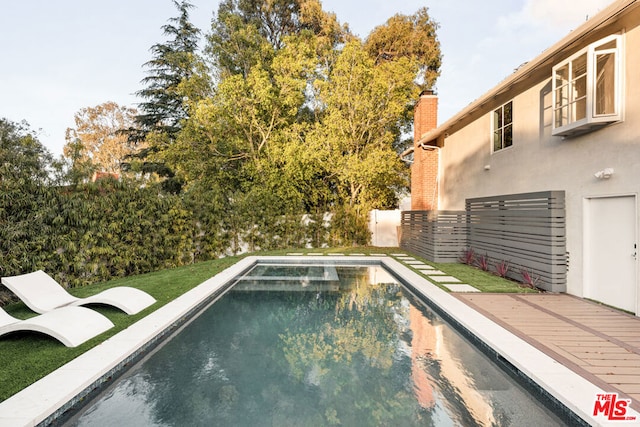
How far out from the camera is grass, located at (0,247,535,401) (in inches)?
139

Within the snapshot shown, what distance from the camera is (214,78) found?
59.6 ft

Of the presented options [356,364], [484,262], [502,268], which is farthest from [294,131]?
[356,364]

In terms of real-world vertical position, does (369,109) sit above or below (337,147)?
above

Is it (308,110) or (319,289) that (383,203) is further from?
(319,289)

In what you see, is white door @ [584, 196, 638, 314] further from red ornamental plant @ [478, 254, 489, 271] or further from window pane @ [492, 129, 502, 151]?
window pane @ [492, 129, 502, 151]

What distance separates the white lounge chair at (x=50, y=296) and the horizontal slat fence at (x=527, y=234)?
764 centimetres

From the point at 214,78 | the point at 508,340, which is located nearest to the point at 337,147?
the point at 214,78

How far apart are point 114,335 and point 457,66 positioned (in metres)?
22.7

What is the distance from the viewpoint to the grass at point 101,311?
3533mm

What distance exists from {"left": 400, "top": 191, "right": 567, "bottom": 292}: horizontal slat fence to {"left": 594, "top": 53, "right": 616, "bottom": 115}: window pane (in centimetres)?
171

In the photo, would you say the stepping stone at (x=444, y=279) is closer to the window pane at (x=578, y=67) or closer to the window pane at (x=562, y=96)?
the window pane at (x=562, y=96)

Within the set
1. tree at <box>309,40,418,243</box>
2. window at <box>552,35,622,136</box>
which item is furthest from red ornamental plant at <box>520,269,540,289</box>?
tree at <box>309,40,418,243</box>

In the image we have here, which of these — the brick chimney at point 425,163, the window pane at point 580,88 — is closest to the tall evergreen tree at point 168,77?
the brick chimney at point 425,163
